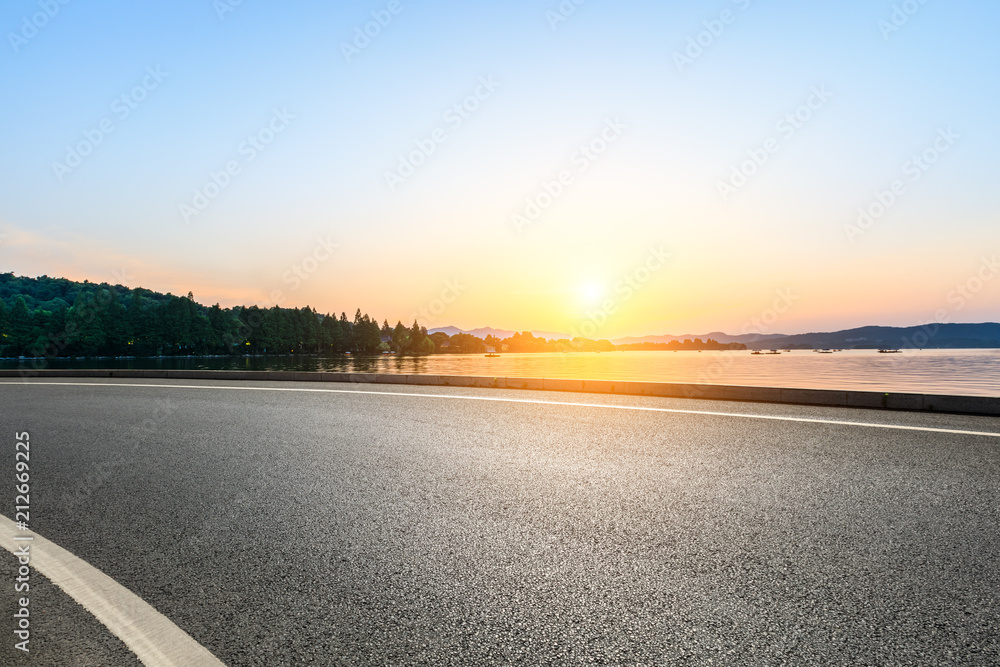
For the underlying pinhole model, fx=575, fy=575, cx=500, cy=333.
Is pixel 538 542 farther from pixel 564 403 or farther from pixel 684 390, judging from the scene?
pixel 684 390

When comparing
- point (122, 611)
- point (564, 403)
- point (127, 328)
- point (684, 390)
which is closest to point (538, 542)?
point (122, 611)

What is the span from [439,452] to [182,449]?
11.0 ft

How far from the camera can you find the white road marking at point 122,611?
2594 millimetres

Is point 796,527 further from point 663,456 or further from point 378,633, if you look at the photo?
point 378,633

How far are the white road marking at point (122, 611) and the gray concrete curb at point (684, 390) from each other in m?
10.1

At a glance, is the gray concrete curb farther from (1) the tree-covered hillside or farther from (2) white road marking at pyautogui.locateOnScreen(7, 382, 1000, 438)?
(1) the tree-covered hillside

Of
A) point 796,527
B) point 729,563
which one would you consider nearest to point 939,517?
point 796,527

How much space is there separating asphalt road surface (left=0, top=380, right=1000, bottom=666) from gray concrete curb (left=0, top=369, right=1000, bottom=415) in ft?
3.72

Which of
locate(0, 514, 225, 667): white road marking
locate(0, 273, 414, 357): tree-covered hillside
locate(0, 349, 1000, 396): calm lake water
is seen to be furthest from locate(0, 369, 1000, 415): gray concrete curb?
locate(0, 273, 414, 357): tree-covered hillside

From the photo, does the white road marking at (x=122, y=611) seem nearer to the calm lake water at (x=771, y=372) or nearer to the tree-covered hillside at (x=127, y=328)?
the calm lake water at (x=771, y=372)

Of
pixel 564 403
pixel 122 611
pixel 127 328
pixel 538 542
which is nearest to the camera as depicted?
pixel 122 611

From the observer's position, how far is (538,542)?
386cm

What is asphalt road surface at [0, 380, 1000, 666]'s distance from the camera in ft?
8.68

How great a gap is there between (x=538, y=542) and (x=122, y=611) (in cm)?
240
